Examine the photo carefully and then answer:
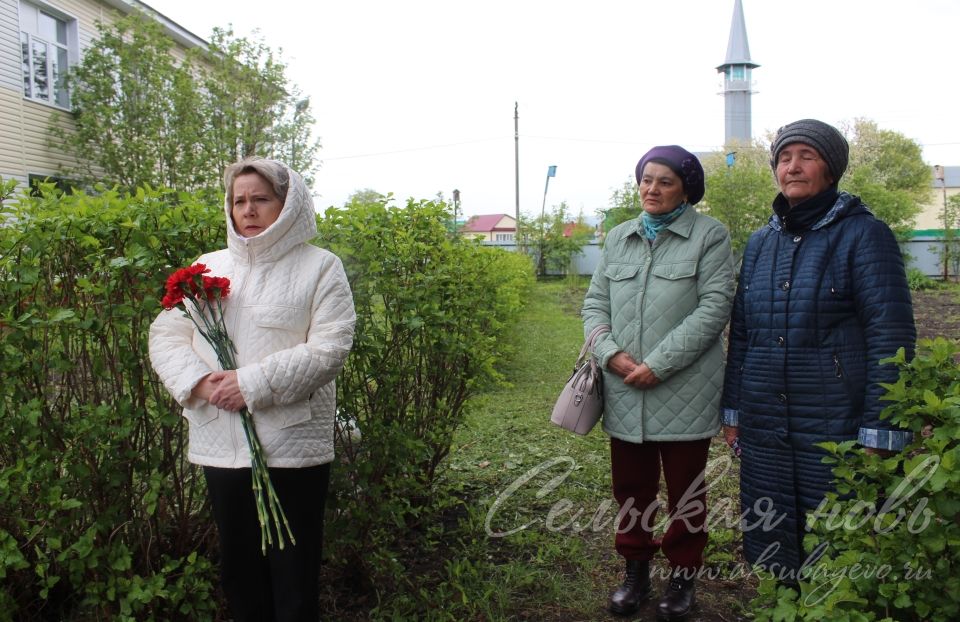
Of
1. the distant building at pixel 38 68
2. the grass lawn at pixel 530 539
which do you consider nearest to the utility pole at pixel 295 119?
the distant building at pixel 38 68

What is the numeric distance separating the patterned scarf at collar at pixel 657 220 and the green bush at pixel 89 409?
5.43ft

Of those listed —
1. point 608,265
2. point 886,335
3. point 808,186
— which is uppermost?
point 808,186

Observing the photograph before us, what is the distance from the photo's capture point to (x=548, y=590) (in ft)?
10.4

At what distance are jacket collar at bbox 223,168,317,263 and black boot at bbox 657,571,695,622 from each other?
195cm

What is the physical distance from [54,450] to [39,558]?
0.37 meters

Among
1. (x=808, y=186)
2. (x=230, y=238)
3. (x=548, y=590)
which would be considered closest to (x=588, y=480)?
→ (x=548, y=590)

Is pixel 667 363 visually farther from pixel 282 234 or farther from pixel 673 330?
pixel 282 234

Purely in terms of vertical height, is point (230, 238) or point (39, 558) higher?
point (230, 238)

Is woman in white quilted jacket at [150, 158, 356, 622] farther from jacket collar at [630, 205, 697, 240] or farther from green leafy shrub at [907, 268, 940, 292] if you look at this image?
green leafy shrub at [907, 268, 940, 292]

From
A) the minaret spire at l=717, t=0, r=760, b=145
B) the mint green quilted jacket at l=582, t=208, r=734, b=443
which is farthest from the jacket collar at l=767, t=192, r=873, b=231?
the minaret spire at l=717, t=0, r=760, b=145

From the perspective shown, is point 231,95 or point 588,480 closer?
point 588,480

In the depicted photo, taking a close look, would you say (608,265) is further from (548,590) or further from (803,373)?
(548,590)

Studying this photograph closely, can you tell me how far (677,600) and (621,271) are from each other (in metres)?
1.32

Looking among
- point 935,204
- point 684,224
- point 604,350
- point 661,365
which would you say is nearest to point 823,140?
point 684,224
